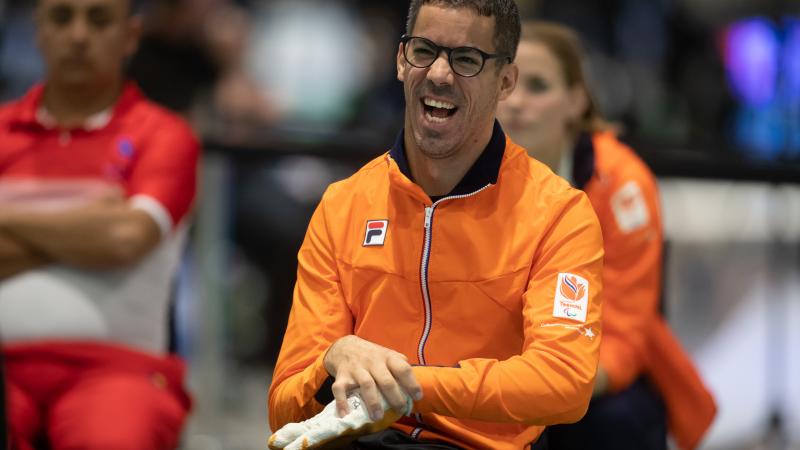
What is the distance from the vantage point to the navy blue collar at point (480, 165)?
276 centimetres

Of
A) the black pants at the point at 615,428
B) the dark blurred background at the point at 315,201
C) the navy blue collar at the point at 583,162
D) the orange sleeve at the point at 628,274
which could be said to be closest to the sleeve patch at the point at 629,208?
the orange sleeve at the point at 628,274

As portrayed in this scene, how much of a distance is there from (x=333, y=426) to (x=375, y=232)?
0.49 m

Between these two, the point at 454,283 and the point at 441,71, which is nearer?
the point at 441,71

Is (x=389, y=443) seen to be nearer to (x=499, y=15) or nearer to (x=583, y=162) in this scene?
(x=499, y=15)

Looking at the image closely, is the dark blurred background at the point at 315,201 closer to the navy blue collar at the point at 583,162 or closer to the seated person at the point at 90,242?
the navy blue collar at the point at 583,162

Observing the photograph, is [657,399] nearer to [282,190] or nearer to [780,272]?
[780,272]

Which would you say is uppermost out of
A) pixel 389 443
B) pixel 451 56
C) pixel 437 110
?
pixel 451 56

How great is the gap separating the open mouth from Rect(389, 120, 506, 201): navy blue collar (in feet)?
0.47

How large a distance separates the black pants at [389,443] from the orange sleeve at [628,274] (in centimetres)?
110

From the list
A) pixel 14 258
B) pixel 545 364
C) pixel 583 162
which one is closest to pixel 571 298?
pixel 545 364

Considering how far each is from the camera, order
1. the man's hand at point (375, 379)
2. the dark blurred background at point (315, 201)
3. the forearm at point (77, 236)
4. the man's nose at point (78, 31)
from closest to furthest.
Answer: the man's hand at point (375, 379) < the forearm at point (77, 236) < the man's nose at point (78, 31) < the dark blurred background at point (315, 201)

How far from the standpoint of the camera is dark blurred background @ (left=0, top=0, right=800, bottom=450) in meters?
5.56

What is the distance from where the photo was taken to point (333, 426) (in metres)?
2.46

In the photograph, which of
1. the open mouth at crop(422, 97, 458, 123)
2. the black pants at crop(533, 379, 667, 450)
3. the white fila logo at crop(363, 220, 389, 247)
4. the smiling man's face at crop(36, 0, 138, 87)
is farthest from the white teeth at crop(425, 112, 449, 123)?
the smiling man's face at crop(36, 0, 138, 87)
